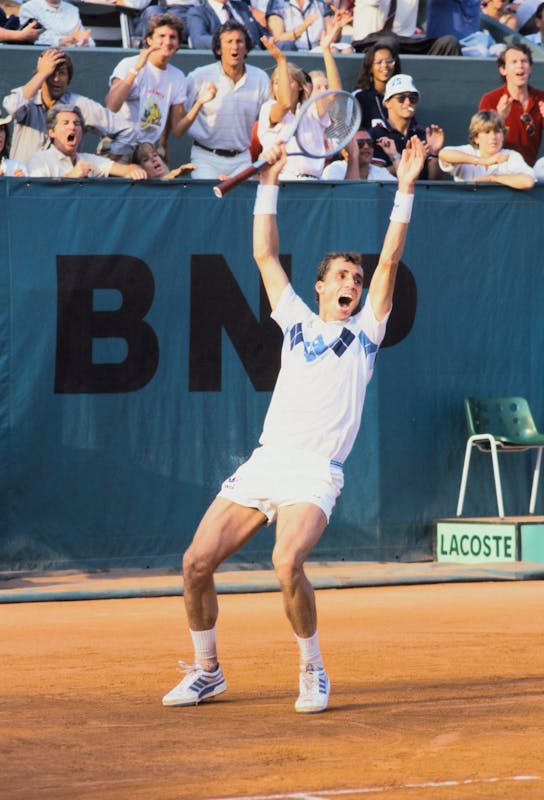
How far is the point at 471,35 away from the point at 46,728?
37.8 ft

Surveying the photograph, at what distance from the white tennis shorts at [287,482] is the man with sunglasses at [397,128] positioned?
6760 mm

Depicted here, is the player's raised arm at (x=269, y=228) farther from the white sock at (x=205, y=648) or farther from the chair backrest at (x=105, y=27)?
the chair backrest at (x=105, y=27)

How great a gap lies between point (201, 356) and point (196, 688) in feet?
17.4

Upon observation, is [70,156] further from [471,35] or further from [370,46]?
[471,35]

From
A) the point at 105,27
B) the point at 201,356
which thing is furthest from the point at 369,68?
the point at 201,356

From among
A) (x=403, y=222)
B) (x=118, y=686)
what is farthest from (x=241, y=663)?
(x=403, y=222)

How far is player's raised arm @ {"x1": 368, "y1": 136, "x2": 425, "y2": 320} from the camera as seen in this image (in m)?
6.25

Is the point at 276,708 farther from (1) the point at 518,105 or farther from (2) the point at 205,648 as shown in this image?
(1) the point at 518,105

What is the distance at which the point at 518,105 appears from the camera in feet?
43.2

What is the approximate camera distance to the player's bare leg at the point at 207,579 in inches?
236

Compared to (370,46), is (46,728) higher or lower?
lower

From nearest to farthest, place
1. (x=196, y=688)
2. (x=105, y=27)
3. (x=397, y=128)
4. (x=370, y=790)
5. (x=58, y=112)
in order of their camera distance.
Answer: (x=370, y=790), (x=196, y=688), (x=58, y=112), (x=397, y=128), (x=105, y=27)

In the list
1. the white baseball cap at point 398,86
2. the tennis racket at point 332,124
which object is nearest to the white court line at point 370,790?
the tennis racket at point 332,124

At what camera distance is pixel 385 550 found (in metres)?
11.7
